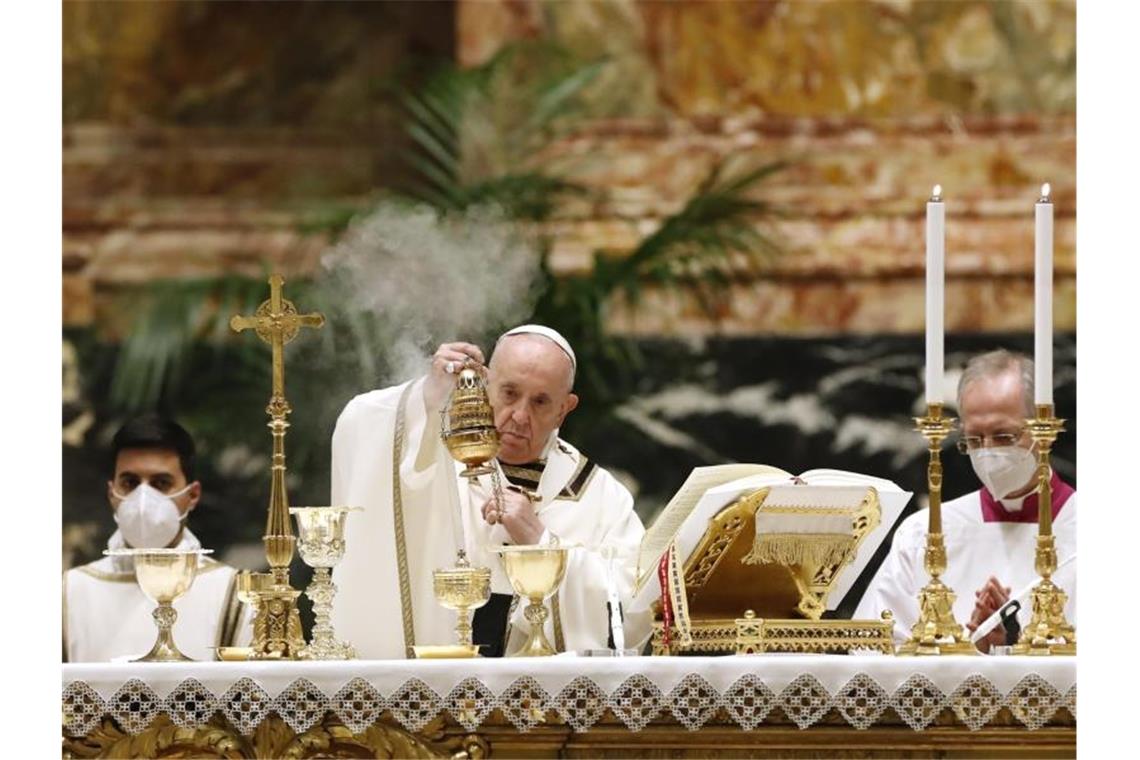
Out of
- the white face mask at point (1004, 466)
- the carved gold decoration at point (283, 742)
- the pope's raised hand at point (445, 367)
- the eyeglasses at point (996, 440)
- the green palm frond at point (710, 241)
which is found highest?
the green palm frond at point (710, 241)

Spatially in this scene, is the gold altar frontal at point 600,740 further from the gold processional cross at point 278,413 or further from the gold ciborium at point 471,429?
the gold ciborium at point 471,429

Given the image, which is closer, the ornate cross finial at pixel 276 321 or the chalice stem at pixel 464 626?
the chalice stem at pixel 464 626

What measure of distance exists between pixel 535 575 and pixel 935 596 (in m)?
0.80

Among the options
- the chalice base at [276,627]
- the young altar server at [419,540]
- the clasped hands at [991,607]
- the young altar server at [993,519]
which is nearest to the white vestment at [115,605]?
the young altar server at [419,540]

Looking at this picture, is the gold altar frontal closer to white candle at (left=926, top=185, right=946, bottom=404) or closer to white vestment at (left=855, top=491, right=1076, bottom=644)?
white candle at (left=926, top=185, right=946, bottom=404)

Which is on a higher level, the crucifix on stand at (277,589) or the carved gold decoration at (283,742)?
the crucifix on stand at (277,589)

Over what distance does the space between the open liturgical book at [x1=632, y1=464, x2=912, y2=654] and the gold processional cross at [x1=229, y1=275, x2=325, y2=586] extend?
78 centimetres

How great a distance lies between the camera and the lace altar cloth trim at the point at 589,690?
4.45 m

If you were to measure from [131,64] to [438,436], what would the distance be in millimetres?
4809

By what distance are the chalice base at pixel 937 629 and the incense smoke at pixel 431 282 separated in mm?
1338

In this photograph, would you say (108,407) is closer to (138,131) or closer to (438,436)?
(138,131)

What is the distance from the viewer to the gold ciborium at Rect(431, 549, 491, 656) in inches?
187

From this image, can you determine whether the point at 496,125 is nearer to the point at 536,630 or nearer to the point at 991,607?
the point at 991,607

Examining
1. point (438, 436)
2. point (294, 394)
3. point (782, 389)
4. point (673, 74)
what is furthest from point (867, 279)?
point (438, 436)
